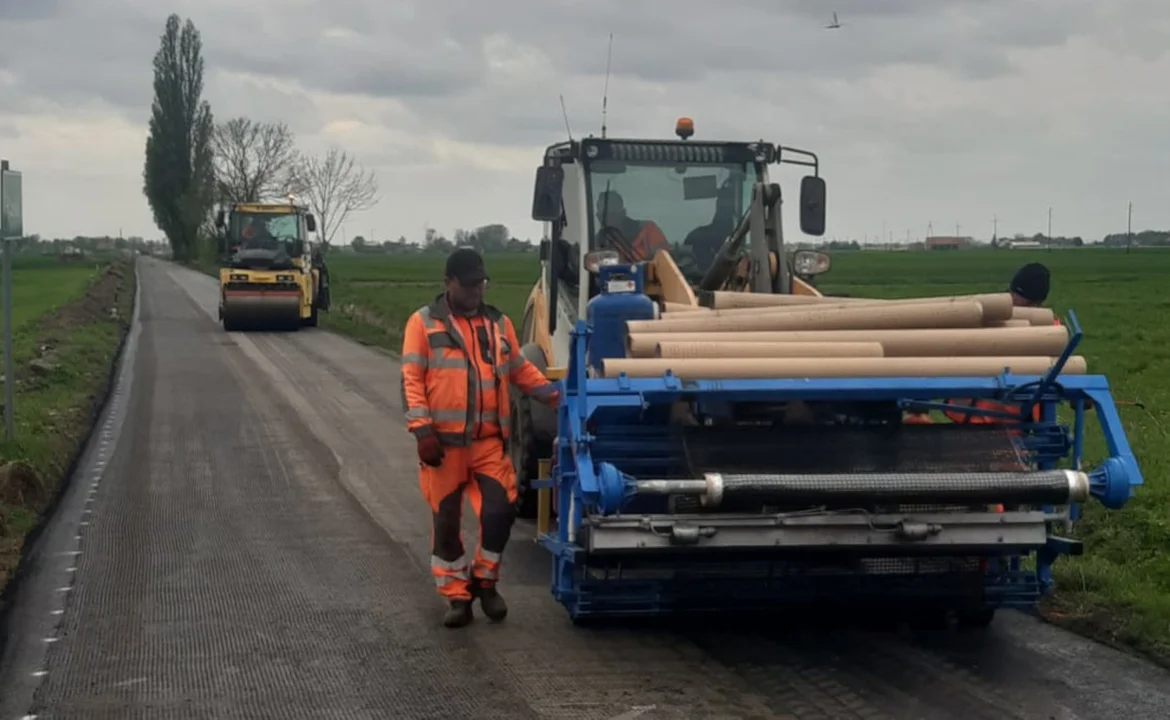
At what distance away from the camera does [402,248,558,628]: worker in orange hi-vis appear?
6.62 meters

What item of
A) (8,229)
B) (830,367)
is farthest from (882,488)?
(8,229)

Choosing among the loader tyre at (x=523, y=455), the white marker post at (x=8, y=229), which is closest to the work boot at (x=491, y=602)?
the loader tyre at (x=523, y=455)

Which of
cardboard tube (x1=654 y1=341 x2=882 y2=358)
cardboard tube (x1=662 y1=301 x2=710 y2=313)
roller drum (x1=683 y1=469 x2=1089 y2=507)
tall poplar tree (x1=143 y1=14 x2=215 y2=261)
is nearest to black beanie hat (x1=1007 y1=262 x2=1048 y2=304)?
cardboard tube (x1=662 y1=301 x2=710 y2=313)

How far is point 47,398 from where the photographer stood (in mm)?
15609

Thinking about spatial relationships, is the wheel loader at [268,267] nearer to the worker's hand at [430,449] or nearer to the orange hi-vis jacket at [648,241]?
the orange hi-vis jacket at [648,241]

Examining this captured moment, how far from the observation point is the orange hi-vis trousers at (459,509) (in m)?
6.70

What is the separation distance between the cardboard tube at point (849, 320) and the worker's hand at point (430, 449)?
106 centimetres

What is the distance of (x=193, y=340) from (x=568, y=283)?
719 inches

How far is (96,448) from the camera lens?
493 inches

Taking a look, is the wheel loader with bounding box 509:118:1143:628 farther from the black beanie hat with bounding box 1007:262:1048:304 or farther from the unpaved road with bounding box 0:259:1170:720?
the black beanie hat with bounding box 1007:262:1048:304

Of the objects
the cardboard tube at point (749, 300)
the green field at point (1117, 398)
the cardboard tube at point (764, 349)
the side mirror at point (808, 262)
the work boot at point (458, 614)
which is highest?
the side mirror at point (808, 262)

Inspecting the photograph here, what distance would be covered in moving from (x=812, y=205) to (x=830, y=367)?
356 cm

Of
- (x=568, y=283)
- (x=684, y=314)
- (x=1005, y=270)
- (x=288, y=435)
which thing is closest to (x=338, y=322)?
(x=288, y=435)

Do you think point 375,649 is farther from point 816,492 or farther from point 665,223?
point 665,223
